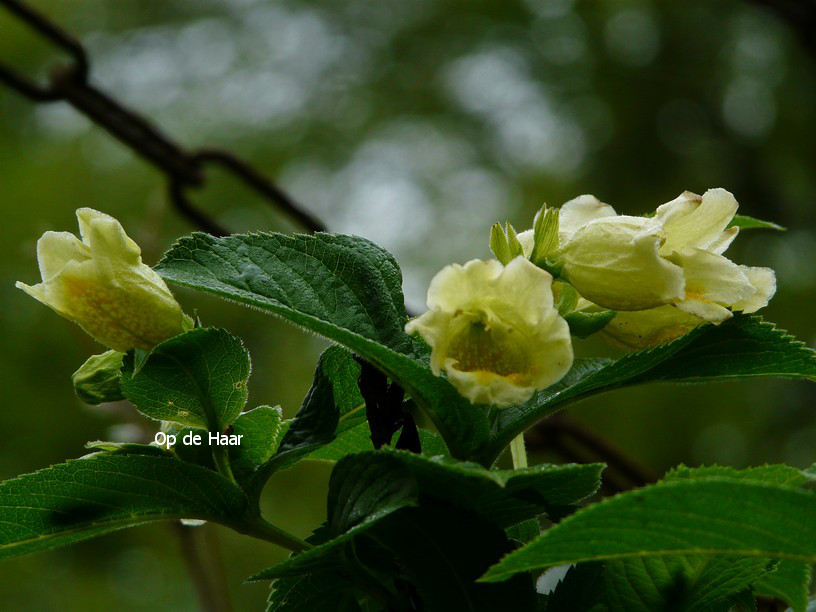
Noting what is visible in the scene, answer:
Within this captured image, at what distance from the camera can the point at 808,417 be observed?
2.99 metres

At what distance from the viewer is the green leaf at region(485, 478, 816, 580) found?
0.31 metres

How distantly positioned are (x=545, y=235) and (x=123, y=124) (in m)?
0.76

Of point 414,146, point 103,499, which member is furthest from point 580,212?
point 414,146

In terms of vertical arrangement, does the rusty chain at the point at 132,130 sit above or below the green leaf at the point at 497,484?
above

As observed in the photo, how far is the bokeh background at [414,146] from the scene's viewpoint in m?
2.64

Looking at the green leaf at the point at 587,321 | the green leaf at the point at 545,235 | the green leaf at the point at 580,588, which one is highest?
the green leaf at the point at 545,235

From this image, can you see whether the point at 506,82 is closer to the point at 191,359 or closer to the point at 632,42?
the point at 632,42

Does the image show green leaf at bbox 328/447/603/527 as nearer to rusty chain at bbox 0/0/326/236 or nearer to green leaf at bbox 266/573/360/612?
green leaf at bbox 266/573/360/612

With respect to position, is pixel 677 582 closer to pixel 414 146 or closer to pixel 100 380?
pixel 100 380

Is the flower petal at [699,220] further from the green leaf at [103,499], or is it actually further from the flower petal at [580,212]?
the green leaf at [103,499]

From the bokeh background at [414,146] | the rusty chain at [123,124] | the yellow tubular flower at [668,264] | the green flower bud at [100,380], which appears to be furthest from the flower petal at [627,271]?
the bokeh background at [414,146]

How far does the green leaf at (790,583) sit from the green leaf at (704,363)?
0.28 feet

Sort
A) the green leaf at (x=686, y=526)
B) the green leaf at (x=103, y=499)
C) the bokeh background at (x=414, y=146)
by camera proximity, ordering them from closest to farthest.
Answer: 1. the green leaf at (x=686, y=526)
2. the green leaf at (x=103, y=499)
3. the bokeh background at (x=414, y=146)

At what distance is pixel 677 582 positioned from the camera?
431 millimetres
